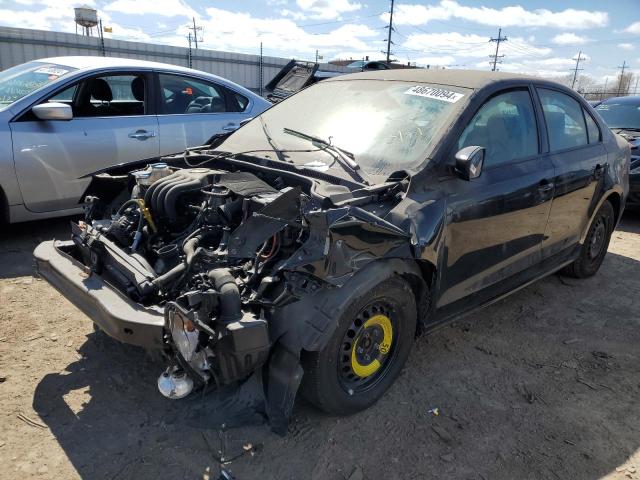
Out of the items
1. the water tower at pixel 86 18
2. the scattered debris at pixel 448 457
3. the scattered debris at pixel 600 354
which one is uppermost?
the water tower at pixel 86 18

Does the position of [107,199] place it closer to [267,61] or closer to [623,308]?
[623,308]

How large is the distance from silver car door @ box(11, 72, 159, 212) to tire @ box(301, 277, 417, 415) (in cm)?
321

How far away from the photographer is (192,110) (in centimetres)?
582

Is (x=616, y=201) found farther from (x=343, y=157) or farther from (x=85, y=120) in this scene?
(x=85, y=120)

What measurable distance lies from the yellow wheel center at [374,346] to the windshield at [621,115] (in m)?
6.93

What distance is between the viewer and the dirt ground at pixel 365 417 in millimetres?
2434

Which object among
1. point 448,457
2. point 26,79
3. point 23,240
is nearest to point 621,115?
point 448,457

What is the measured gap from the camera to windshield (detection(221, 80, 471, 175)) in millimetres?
3059

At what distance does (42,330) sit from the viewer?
351cm

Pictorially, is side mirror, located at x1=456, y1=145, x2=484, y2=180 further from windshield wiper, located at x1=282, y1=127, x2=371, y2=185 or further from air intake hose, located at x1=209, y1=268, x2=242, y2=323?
air intake hose, located at x1=209, y1=268, x2=242, y2=323

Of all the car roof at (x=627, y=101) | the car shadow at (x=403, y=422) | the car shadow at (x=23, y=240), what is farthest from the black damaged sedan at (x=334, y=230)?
the car roof at (x=627, y=101)

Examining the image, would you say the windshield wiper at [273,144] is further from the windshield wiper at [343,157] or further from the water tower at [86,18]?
the water tower at [86,18]

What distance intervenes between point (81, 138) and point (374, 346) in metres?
3.77

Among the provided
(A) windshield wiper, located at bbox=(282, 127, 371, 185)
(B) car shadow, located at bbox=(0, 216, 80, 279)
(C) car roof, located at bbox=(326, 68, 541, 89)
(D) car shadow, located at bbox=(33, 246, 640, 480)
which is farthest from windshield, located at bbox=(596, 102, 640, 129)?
(B) car shadow, located at bbox=(0, 216, 80, 279)
